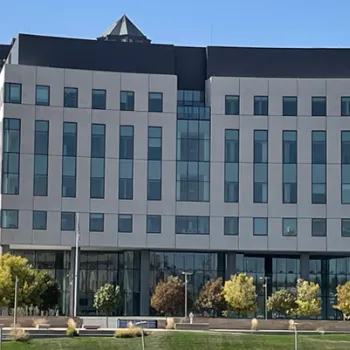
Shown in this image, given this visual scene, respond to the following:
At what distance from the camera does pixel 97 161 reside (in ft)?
283

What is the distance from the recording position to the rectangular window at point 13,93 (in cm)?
8544

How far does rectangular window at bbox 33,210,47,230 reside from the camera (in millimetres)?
84562

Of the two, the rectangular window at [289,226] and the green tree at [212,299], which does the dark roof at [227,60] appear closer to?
the rectangular window at [289,226]

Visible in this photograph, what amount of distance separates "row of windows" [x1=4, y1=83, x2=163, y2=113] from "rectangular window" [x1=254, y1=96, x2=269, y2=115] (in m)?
8.64

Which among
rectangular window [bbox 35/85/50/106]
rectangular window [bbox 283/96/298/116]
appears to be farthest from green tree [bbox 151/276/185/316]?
rectangular window [bbox 35/85/50/106]

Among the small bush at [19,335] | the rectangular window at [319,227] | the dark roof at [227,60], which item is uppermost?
the dark roof at [227,60]

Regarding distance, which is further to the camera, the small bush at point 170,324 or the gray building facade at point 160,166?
the gray building facade at point 160,166

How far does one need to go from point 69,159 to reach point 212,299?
17.7 m

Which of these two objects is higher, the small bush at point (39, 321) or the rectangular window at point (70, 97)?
the rectangular window at point (70, 97)

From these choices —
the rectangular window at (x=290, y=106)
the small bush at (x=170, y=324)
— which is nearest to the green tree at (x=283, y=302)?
the rectangular window at (x=290, y=106)

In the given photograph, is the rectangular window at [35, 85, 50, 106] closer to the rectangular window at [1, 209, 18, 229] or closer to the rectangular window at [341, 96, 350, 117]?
the rectangular window at [1, 209, 18, 229]

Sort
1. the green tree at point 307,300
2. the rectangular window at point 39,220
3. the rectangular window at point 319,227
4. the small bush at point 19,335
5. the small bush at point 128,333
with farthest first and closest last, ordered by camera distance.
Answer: the rectangular window at point 319,227
the rectangular window at point 39,220
the green tree at point 307,300
the small bush at point 128,333
the small bush at point 19,335

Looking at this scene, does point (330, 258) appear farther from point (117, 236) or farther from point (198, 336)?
point (198, 336)

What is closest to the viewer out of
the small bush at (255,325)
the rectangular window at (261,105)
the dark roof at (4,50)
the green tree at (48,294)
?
the small bush at (255,325)
